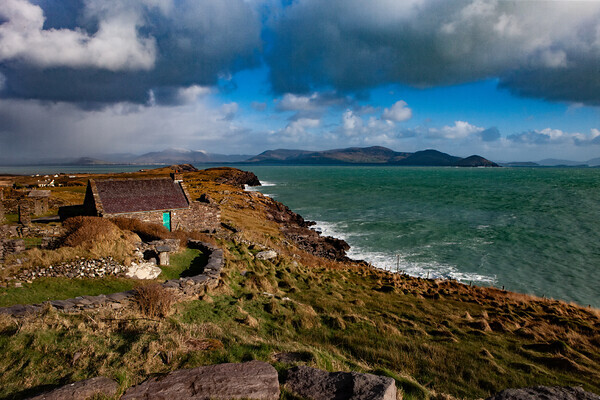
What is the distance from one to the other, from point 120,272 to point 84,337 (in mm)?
7057

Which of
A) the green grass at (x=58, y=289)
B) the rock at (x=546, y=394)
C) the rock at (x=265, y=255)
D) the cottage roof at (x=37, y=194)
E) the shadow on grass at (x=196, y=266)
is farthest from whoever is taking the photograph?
the cottage roof at (x=37, y=194)

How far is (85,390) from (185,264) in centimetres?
1182

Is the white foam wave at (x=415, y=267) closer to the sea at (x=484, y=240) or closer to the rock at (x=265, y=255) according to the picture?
the sea at (x=484, y=240)

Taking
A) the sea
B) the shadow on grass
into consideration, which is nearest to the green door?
the shadow on grass

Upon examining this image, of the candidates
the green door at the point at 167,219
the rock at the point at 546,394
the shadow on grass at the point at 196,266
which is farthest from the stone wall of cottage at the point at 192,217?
the rock at the point at 546,394

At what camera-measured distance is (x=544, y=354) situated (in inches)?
485

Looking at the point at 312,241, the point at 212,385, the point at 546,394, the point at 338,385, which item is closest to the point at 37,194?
the point at 312,241

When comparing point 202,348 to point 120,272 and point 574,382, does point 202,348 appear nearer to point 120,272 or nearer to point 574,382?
point 120,272

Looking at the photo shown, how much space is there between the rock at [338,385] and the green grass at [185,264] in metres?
10.6

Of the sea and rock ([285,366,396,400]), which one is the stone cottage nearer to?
the sea

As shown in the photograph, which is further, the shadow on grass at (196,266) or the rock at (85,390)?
the shadow on grass at (196,266)

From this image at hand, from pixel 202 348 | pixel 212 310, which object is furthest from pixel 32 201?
pixel 202 348

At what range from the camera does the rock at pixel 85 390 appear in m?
5.46

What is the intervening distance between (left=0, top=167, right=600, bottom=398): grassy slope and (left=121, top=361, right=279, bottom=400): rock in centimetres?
59
